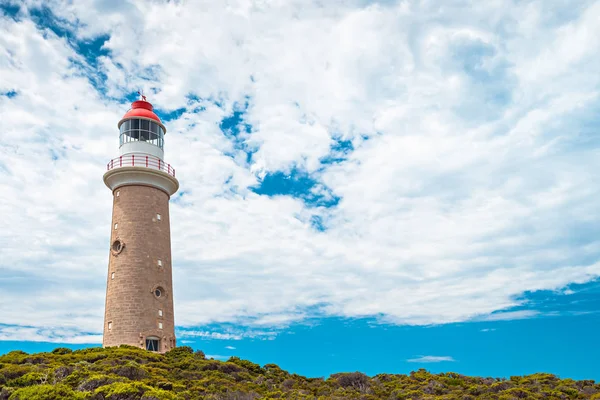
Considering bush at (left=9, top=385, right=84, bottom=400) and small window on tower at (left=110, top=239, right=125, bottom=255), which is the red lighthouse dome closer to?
small window on tower at (left=110, top=239, right=125, bottom=255)

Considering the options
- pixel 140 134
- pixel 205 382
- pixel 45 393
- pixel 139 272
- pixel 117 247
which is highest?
pixel 140 134

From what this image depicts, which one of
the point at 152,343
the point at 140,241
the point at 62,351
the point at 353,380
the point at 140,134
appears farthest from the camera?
the point at 140,134

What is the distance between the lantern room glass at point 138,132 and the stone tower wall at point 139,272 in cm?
345

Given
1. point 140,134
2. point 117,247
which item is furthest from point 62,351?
point 140,134

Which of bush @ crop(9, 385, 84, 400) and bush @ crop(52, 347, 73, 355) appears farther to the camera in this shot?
bush @ crop(52, 347, 73, 355)

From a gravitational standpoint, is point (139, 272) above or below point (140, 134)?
below

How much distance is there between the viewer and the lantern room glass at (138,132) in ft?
120

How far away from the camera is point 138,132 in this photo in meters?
36.8

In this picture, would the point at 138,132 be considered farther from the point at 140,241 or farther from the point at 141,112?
the point at 140,241

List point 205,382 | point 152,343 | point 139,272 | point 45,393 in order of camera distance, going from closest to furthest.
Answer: point 45,393 < point 205,382 < point 152,343 < point 139,272

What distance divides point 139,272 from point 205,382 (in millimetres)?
10718

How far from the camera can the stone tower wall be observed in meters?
32.3

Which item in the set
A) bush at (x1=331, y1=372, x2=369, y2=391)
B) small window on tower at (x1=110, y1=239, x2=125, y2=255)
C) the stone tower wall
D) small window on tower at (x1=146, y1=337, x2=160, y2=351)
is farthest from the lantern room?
bush at (x1=331, y1=372, x2=369, y2=391)

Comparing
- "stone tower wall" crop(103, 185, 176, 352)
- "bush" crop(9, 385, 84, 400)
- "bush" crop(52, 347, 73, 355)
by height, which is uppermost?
"stone tower wall" crop(103, 185, 176, 352)
